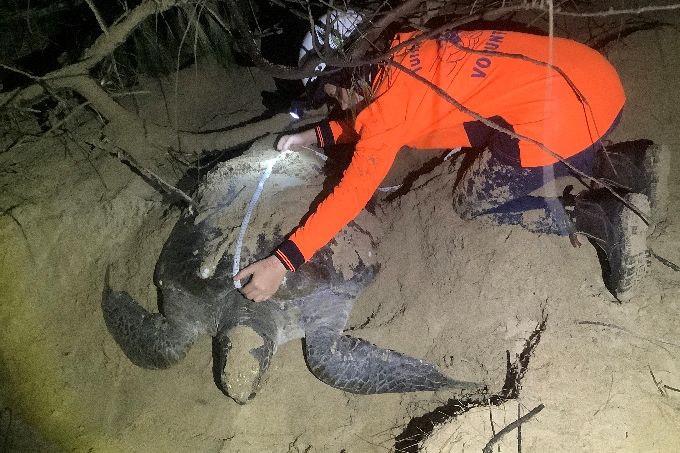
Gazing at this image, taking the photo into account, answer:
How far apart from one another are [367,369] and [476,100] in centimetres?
134

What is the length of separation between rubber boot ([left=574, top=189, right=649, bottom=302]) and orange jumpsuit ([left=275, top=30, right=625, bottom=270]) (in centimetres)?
31

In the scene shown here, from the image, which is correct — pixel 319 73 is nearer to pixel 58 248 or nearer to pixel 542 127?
pixel 542 127

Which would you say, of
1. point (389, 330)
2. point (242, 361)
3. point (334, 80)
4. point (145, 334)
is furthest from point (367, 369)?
point (334, 80)

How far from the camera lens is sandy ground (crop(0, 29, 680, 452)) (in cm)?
166

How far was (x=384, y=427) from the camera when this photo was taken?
1.95 m

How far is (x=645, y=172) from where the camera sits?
1.93 meters

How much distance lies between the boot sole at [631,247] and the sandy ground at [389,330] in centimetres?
13

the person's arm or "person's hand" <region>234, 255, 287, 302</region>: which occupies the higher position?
the person's arm

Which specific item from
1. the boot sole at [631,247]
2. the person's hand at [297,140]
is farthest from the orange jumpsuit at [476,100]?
the person's hand at [297,140]

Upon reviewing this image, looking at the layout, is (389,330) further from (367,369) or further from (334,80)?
(334,80)

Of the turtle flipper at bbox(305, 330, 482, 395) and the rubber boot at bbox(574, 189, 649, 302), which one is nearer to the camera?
the rubber boot at bbox(574, 189, 649, 302)

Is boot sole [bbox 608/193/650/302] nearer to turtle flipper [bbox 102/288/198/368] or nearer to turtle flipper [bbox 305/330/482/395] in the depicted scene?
turtle flipper [bbox 305/330/482/395]

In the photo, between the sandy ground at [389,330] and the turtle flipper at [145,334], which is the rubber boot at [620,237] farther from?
the turtle flipper at [145,334]

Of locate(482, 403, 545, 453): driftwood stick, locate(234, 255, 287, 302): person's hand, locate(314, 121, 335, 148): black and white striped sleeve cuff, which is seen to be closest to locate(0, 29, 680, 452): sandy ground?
locate(482, 403, 545, 453): driftwood stick
